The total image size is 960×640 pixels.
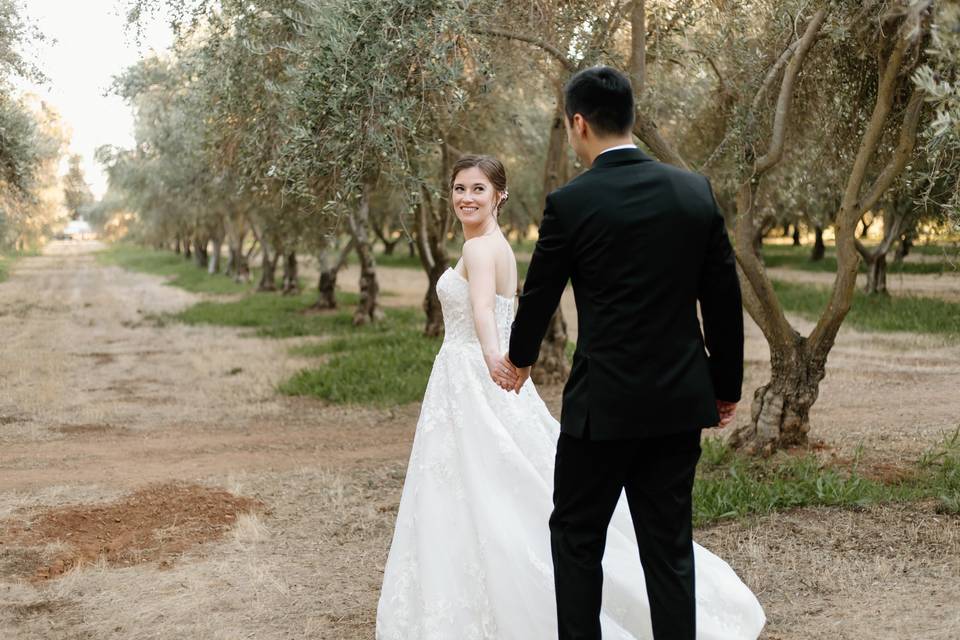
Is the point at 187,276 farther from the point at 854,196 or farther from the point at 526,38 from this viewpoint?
the point at 854,196

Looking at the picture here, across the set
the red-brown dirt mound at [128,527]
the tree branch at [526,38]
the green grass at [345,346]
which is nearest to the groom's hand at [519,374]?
the red-brown dirt mound at [128,527]

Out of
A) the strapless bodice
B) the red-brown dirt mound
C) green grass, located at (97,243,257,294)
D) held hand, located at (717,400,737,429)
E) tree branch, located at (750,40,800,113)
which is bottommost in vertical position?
green grass, located at (97,243,257,294)

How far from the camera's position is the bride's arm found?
4453 millimetres

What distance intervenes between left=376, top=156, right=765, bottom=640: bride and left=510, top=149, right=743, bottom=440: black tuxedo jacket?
0.74 m

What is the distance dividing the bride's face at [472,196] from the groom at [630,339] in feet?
3.77

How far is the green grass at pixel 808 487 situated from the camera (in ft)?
22.2

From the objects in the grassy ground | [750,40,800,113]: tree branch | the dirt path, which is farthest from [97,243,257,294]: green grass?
[750,40,800,113]: tree branch

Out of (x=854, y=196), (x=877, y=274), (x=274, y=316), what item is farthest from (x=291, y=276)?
(x=854, y=196)

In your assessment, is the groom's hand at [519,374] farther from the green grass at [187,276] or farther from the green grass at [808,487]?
the green grass at [187,276]

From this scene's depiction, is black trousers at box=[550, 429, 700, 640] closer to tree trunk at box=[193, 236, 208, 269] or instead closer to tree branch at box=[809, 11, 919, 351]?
tree branch at box=[809, 11, 919, 351]

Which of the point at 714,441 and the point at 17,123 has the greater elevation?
the point at 17,123

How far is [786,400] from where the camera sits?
27.2 ft

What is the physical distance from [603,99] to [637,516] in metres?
1.58

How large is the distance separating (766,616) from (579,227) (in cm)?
271
